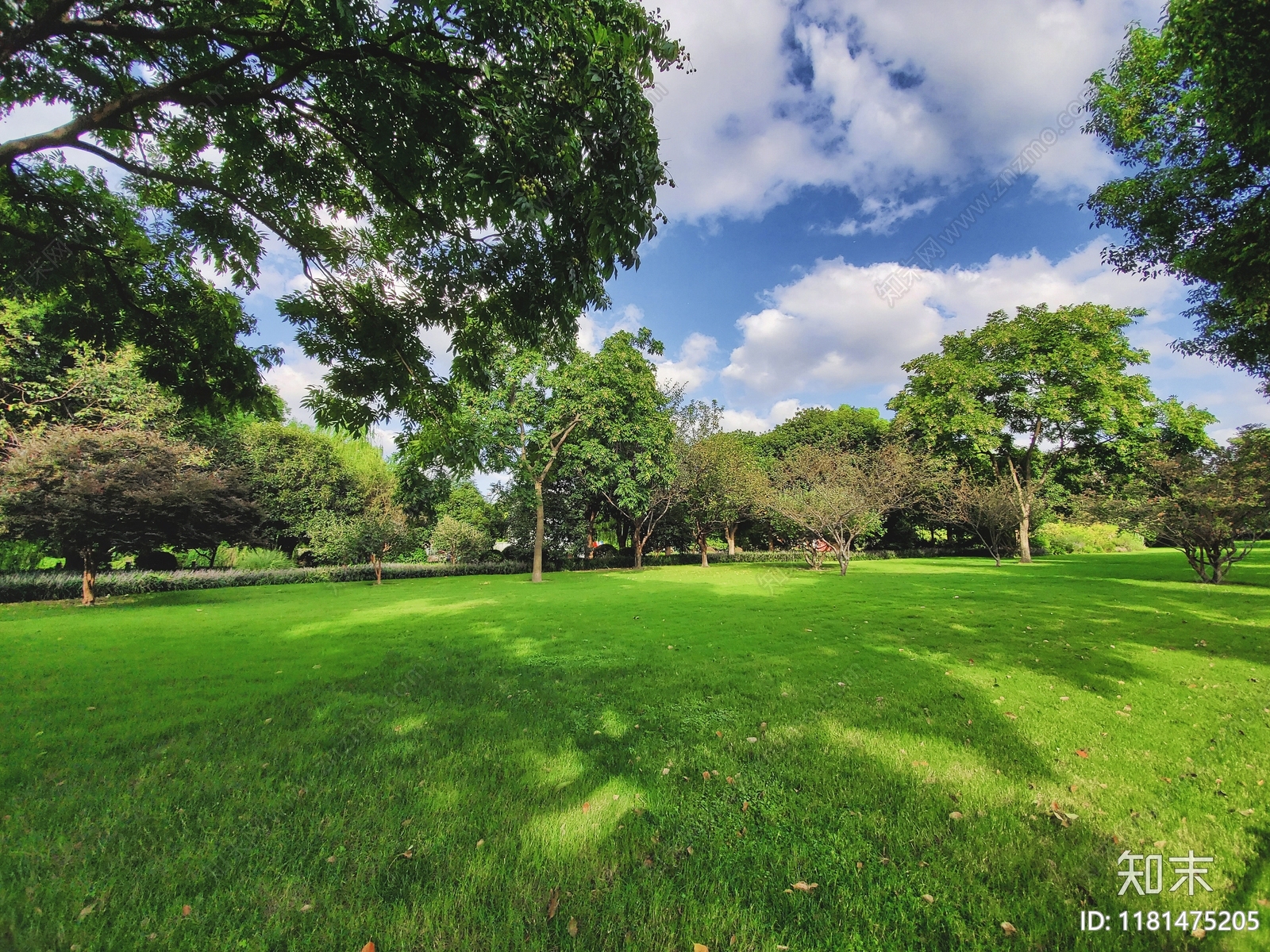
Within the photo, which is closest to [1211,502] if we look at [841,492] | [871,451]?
[841,492]

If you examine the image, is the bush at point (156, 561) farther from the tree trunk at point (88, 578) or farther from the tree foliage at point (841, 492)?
the tree foliage at point (841, 492)

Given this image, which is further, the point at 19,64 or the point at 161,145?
the point at 161,145

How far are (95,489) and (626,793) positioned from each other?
17.4 meters

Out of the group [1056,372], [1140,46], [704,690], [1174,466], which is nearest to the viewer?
[704,690]

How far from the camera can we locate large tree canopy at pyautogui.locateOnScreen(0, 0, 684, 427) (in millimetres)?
3602

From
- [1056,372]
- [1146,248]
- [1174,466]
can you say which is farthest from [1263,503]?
[1056,372]

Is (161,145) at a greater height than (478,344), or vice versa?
(161,145)

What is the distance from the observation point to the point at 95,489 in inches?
491

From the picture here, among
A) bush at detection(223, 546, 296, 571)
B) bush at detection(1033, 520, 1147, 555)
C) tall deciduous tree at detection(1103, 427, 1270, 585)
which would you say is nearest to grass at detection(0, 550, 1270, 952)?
tall deciduous tree at detection(1103, 427, 1270, 585)

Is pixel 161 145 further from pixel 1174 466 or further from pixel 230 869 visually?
pixel 1174 466

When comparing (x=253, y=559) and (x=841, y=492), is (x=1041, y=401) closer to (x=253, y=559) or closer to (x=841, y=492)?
(x=841, y=492)

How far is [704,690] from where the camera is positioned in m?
5.18

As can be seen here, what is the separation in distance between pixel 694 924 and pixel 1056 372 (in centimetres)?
3477

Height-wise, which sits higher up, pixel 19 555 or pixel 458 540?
pixel 19 555
